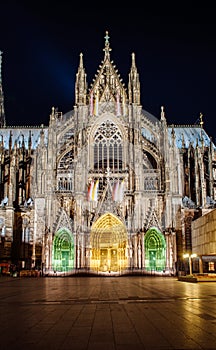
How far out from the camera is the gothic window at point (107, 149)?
163ft

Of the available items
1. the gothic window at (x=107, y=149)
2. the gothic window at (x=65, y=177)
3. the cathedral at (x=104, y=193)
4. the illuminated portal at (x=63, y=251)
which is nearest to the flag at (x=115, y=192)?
the cathedral at (x=104, y=193)

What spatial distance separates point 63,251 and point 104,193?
8.64m

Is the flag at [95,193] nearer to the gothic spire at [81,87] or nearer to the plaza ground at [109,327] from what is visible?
the gothic spire at [81,87]

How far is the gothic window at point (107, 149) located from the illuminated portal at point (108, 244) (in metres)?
7.13

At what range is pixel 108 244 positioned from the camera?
47.4 m

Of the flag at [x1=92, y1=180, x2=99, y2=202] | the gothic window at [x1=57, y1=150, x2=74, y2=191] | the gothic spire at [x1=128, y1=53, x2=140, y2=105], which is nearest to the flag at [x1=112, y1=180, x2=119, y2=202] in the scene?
the flag at [x1=92, y1=180, x2=99, y2=202]

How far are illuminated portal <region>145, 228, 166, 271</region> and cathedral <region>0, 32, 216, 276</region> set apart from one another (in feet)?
0.40

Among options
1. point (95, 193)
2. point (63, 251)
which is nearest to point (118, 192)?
point (95, 193)

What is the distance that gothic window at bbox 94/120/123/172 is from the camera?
49594mm

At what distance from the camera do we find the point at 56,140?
49.2m

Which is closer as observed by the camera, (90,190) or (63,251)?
(63,251)


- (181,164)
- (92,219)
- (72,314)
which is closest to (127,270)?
(92,219)

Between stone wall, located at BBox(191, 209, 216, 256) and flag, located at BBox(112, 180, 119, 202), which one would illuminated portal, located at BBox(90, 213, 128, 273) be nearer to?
flag, located at BBox(112, 180, 119, 202)

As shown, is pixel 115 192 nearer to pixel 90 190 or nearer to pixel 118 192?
pixel 118 192
